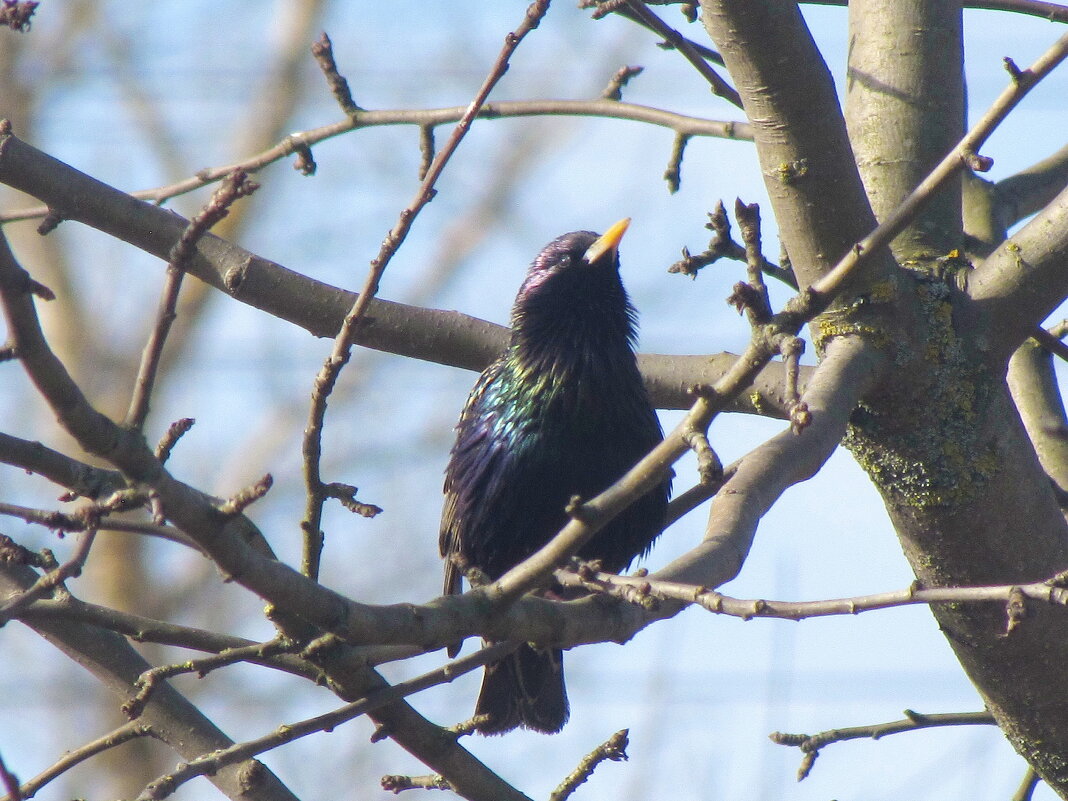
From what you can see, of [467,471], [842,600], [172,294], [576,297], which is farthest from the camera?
[576,297]

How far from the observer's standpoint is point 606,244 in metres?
3.90

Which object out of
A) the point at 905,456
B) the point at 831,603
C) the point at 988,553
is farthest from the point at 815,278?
the point at 831,603

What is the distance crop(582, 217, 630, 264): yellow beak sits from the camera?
153 inches

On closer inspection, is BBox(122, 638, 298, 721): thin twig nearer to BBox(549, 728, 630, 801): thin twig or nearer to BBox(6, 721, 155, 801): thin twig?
BBox(6, 721, 155, 801): thin twig

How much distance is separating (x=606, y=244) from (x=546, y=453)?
0.79 meters

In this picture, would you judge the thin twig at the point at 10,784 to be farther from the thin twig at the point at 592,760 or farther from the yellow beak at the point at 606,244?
the yellow beak at the point at 606,244

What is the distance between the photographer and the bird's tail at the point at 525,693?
3604 mm

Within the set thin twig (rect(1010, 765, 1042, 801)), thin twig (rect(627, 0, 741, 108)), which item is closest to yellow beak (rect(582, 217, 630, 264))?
thin twig (rect(627, 0, 741, 108))

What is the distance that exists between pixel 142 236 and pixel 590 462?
1.34 m

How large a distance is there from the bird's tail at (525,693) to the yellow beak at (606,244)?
3.93 ft

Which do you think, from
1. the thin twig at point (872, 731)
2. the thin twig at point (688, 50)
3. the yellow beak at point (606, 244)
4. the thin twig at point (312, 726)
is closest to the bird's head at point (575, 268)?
the yellow beak at point (606, 244)

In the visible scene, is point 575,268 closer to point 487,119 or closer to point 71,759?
point 487,119

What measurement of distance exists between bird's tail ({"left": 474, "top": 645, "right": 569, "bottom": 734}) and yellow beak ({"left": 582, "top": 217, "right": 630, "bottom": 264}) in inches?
47.1

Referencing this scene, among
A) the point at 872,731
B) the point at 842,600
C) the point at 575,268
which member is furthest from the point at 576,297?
the point at 842,600
